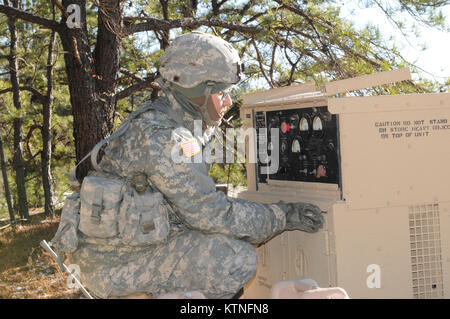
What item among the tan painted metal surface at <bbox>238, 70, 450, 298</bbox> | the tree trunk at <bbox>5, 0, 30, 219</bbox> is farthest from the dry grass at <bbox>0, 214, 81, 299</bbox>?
the tan painted metal surface at <bbox>238, 70, 450, 298</bbox>

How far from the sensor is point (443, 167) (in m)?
2.90

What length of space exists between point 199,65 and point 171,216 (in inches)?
31.6

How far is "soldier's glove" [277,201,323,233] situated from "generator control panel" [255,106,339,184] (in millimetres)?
196

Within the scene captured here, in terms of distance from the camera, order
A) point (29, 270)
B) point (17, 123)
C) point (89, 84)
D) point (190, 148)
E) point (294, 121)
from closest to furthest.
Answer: point (190, 148) < point (294, 121) < point (89, 84) < point (29, 270) < point (17, 123)

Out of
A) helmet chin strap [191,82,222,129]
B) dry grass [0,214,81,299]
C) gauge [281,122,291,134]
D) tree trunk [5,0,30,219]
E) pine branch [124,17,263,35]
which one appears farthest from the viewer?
tree trunk [5,0,30,219]

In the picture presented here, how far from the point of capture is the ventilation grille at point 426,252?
288 cm

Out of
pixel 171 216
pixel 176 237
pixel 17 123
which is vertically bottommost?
pixel 176 237

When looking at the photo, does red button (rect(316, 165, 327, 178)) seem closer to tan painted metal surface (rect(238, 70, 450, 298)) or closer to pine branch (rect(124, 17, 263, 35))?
tan painted metal surface (rect(238, 70, 450, 298))

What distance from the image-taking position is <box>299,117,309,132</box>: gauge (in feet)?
10.1

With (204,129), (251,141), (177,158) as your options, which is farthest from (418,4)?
(177,158)

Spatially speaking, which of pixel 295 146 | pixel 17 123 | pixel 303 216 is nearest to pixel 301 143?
pixel 295 146

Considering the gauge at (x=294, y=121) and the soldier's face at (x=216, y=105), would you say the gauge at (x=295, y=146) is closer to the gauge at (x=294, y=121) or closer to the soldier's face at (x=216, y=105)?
the gauge at (x=294, y=121)

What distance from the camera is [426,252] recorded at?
2.91m

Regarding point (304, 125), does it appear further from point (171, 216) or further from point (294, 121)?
point (171, 216)
